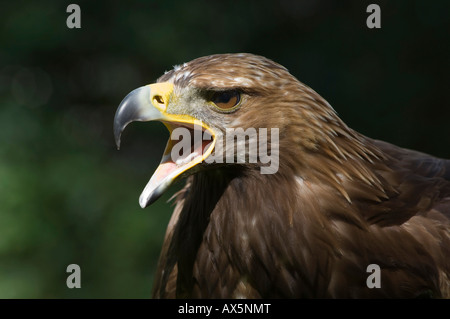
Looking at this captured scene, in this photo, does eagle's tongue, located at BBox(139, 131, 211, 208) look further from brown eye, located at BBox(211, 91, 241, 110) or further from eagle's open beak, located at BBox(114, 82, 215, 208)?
brown eye, located at BBox(211, 91, 241, 110)

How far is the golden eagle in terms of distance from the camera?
6.69 ft

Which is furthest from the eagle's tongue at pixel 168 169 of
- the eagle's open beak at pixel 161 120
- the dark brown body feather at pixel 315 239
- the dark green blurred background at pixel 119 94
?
the dark green blurred background at pixel 119 94

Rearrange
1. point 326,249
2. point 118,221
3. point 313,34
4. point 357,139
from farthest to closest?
1. point 313,34
2. point 118,221
3. point 357,139
4. point 326,249

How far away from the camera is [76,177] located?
445 centimetres

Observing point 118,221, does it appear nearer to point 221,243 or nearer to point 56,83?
point 56,83

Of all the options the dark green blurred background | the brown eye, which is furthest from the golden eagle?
the dark green blurred background

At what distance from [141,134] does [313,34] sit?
63.6 inches

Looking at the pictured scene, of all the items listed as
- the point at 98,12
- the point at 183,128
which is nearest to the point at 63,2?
the point at 98,12

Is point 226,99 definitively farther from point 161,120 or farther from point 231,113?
point 161,120

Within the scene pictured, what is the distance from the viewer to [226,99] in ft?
6.70

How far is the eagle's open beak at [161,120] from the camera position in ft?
6.60

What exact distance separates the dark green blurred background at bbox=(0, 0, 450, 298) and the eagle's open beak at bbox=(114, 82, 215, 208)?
226 centimetres

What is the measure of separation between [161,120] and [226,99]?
0.76 ft

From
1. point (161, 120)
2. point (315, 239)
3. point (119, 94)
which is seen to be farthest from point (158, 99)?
point (119, 94)
